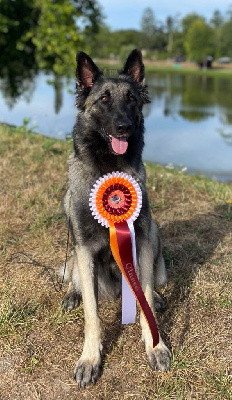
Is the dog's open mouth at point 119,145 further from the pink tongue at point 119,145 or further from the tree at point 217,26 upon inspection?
the tree at point 217,26

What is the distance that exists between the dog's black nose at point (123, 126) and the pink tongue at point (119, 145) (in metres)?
0.09

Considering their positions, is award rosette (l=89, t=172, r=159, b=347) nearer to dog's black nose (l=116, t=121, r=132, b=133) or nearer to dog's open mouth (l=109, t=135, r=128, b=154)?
dog's open mouth (l=109, t=135, r=128, b=154)

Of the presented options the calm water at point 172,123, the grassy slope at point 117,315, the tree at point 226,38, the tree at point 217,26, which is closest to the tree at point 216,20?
the tree at point 217,26

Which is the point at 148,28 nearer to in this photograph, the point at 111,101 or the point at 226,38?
the point at 226,38

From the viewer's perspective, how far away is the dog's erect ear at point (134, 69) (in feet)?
9.33

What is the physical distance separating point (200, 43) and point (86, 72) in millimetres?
79329

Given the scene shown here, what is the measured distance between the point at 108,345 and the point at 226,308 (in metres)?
0.96

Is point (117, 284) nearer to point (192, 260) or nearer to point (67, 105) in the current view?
point (192, 260)

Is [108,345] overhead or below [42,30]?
below

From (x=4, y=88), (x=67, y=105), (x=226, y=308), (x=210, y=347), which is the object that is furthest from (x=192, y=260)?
→ (x=4, y=88)

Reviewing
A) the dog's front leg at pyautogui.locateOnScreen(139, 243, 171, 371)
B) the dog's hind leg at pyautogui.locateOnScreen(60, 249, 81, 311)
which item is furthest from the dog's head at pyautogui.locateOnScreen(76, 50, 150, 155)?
the dog's hind leg at pyautogui.locateOnScreen(60, 249, 81, 311)

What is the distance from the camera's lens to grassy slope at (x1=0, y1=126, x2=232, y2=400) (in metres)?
2.27

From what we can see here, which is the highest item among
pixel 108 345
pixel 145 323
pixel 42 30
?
pixel 42 30

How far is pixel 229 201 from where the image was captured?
5.09 m
